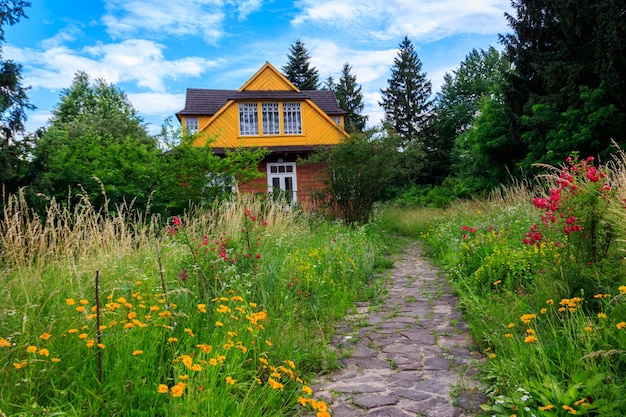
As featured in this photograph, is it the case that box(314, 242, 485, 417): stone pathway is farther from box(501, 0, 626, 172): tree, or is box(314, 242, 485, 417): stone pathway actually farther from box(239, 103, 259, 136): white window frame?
box(239, 103, 259, 136): white window frame

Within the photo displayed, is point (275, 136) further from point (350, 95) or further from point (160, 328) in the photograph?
point (350, 95)

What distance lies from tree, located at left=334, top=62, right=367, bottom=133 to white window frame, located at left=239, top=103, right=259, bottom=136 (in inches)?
927

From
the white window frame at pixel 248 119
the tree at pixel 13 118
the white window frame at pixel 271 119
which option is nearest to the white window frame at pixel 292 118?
the white window frame at pixel 271 119

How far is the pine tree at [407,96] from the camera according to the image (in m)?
37.8

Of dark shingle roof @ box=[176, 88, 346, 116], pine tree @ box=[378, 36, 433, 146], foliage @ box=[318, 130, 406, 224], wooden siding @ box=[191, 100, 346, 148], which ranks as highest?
pine tree @ box=[378, 36, 433, 146]

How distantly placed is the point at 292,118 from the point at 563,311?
17.1 meters

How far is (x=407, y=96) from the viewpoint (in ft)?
126

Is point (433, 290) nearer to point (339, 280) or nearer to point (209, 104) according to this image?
point (339, 280)

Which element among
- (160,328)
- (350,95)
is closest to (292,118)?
(160,328)

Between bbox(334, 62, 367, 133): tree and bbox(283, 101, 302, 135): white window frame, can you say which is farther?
bbox(334, 62, 367, 133): tree

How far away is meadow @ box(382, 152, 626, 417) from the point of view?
2240mm

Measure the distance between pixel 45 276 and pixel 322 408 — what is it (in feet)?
8.73

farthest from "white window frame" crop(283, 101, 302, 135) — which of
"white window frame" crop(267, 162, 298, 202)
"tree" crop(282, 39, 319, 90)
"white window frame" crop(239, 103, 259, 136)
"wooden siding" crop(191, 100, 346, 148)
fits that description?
"tree" crop(282, 39, 319, 90)

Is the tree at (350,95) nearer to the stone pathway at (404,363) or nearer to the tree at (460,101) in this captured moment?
the tree at (460,101)
